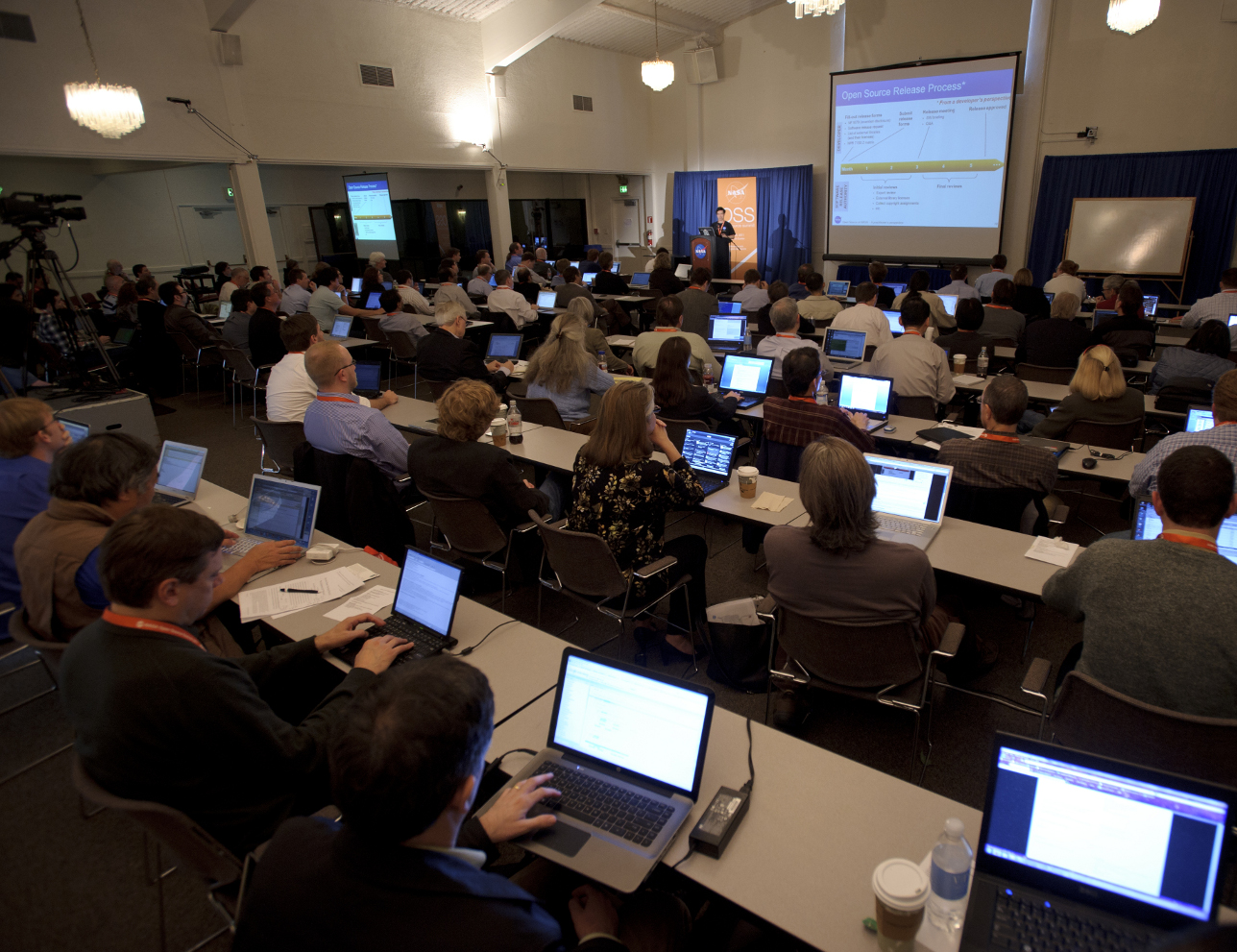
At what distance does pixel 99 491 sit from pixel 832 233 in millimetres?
12008

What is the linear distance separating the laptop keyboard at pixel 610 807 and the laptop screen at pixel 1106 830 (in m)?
0.66

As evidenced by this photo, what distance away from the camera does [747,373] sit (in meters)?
5.21

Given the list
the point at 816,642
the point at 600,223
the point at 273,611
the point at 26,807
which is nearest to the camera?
the point at 816,642

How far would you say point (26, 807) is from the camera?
2.70m

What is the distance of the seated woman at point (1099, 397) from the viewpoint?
12.5ft

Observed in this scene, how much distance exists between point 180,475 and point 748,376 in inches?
146

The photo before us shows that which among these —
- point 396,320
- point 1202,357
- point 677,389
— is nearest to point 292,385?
point 677,389

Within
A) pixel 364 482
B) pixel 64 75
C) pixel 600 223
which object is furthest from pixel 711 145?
pixel 364 482

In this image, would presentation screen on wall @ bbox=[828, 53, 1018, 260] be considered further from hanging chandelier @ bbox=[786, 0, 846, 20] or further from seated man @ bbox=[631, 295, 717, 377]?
seated man @ bbox=[631, 295, 717, 377]

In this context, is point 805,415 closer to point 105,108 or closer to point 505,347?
point 505,347

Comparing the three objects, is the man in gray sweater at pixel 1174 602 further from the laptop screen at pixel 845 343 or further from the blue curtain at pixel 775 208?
the blue curtain at pixel 775 208

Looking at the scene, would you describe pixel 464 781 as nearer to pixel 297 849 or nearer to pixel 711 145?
pixel 297 849

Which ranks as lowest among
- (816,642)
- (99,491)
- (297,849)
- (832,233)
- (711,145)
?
(816,642)

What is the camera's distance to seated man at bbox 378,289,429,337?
8.15 meters
